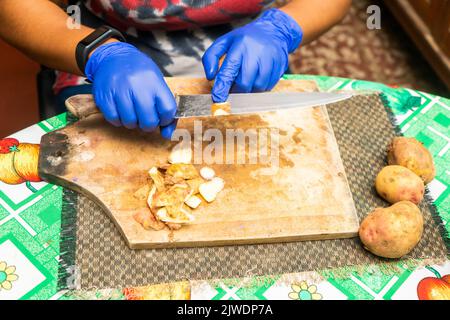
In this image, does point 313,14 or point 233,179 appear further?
point 313,14

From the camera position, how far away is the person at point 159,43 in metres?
1.19

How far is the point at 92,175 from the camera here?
4.01 feet

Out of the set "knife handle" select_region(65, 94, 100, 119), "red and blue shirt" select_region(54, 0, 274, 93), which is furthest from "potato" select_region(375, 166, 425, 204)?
"knife handle" select_region(65, 94, 100, 119)

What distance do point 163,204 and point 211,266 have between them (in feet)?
0.64

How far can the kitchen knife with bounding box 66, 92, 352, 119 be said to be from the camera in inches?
47.3

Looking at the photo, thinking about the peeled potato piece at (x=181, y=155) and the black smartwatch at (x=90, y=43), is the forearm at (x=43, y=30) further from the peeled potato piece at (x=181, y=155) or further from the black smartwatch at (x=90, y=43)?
the peeled potato piece at (x=181, y=155)

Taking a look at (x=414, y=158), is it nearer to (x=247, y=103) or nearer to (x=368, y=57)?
(x=247, y=103)

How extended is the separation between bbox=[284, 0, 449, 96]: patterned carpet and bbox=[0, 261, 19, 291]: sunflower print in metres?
2.10

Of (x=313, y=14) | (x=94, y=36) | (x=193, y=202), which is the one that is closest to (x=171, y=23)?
(x=94, y=36)

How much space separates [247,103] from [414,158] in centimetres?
48

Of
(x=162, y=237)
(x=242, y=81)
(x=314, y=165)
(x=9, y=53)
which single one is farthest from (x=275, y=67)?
(x=9, y=53)

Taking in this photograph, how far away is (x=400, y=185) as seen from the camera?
1179mm

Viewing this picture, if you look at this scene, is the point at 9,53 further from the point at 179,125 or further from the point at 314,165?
the point at 314,165

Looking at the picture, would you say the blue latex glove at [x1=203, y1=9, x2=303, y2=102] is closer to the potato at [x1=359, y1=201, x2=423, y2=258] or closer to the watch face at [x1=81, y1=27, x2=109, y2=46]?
the watch face at [x1=81, y1=27, x2=109, y2=46]
